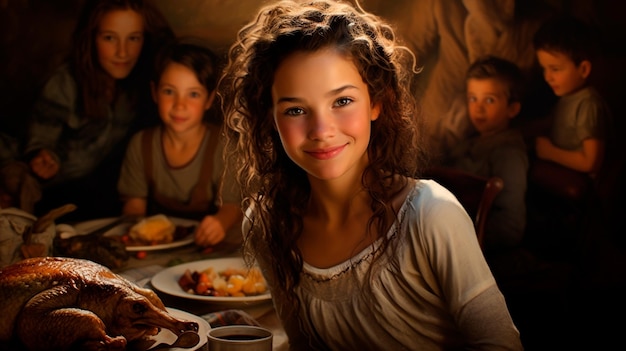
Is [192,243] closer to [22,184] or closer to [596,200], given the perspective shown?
[22,184]

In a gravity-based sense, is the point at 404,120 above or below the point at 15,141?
above

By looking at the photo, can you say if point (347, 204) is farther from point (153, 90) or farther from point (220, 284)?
point (153, 90)

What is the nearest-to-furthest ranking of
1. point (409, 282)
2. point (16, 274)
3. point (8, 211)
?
point (16, 274) < point (409, 282) < point (8, 211)

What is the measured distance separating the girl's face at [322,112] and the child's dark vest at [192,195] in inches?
82.0

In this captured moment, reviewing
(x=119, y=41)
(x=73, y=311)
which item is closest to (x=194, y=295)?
(x=73, y=311)

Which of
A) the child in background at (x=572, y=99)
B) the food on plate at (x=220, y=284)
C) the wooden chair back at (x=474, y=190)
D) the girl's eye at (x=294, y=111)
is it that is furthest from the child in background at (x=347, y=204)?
the child in background at (x=572, y=99)

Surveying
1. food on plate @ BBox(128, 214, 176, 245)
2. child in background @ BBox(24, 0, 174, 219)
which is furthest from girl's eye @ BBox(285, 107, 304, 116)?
child in background @ BBox(24, 0, 174, 219)

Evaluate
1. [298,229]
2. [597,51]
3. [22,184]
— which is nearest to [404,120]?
[298,229]

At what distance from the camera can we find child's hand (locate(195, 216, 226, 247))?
11.4ft

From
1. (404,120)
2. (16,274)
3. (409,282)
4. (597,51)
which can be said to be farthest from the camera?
(597,51)

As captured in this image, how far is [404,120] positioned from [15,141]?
2460 millimetres

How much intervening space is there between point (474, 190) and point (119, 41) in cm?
197

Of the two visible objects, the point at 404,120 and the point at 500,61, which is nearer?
the point at 404,120

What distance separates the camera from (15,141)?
3.68 m
